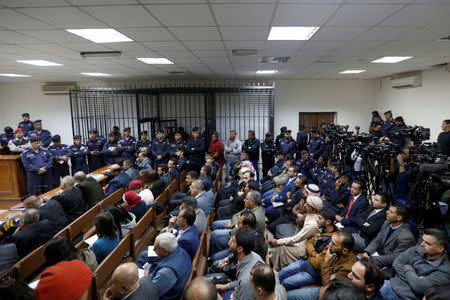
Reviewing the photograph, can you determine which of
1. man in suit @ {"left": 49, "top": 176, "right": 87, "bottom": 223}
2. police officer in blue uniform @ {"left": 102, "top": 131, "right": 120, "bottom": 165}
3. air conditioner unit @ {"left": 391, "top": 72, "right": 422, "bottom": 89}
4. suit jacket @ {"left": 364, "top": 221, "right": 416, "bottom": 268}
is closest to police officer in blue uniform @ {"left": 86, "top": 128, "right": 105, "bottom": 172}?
police officer in blue uniform @ {"left": 102, "top": 131, "right": 120, "bottom": 165}

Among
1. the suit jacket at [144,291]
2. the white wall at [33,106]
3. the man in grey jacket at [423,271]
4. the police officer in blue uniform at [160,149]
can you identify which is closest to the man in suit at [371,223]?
the man in grey jacket at [423,271]

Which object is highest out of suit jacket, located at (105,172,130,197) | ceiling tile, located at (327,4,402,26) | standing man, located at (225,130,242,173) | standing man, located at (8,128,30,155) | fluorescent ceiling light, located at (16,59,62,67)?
fluorescent ceiling light, located at (16,59,62,67)

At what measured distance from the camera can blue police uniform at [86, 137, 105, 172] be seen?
255 inches

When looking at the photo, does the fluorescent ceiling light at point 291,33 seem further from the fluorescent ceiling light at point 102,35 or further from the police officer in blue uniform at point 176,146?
the police officer in blue uniform at point 176,146

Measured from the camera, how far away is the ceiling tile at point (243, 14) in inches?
91.0

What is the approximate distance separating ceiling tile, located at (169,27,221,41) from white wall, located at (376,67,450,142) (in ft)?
19.0

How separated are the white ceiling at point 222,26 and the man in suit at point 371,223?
6.10 ft

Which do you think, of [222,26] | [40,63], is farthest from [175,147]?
[222,26]

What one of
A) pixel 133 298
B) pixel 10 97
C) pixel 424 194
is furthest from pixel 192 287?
pixel 10 97

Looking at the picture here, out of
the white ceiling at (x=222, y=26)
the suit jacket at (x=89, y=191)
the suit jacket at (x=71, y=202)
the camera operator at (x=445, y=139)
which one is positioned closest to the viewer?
the white ceiling at (x=222, y=26)

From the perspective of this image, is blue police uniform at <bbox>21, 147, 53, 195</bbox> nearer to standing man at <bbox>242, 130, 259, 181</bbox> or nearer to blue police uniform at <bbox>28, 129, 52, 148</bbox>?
blue police uniform at <bbox>28, 129, 52, 148</bbox>

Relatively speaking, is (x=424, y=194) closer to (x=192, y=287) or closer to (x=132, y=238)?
(x=192, y=287)

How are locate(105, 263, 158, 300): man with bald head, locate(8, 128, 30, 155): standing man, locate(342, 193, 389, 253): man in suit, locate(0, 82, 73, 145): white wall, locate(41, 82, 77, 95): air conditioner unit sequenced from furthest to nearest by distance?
locate(0, 82, 73, 145): white wall
locate(41, 82, 77, 95): air conditioner unit
locate(8, 128, 30, 155): standing man
locate(342, 193, 389, 253): man in suit
locate(105, 263, 158, 300): man with bald head

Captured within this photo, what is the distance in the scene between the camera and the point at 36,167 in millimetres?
4992
